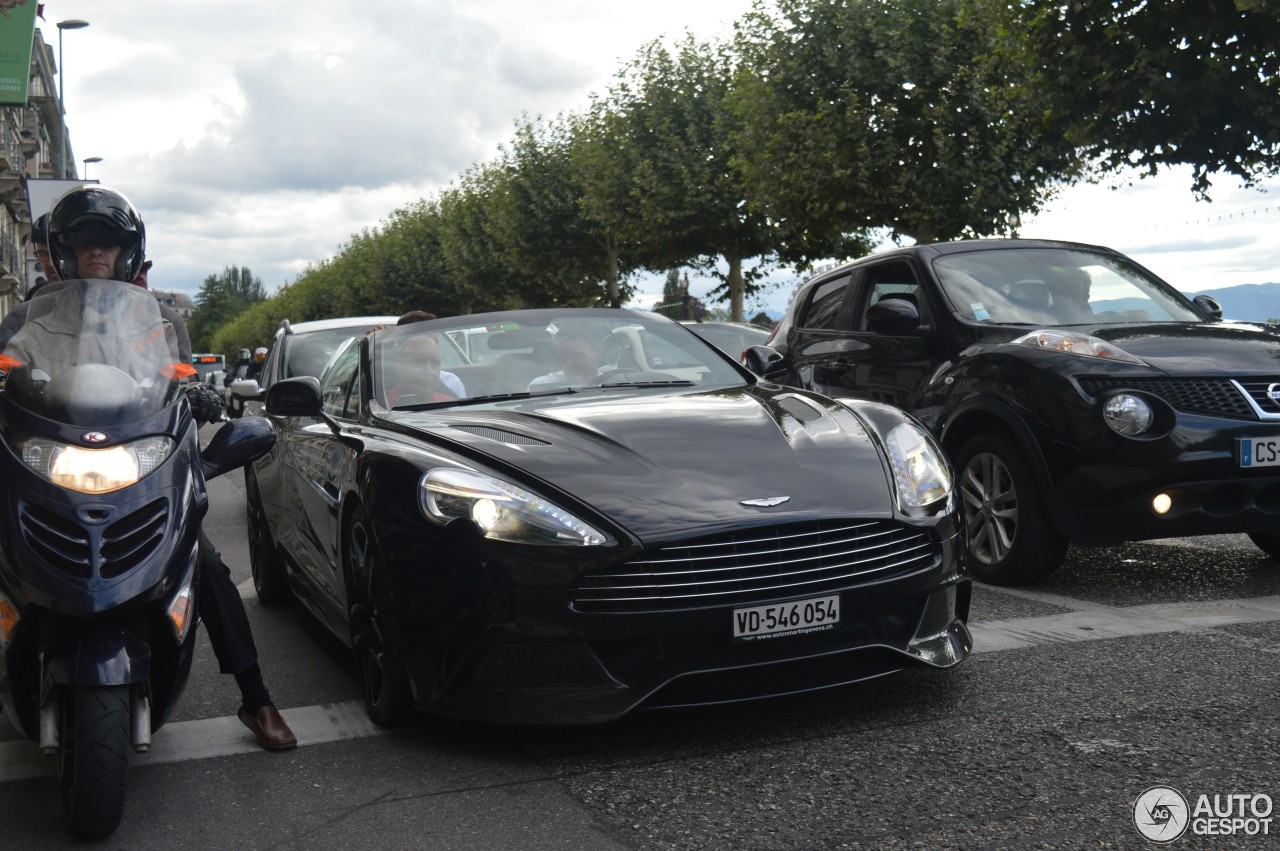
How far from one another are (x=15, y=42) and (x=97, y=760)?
93.9 feet

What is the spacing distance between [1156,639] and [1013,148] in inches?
726

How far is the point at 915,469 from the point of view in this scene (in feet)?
15.1

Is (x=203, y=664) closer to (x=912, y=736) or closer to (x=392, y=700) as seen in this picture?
(x=392, y=700)

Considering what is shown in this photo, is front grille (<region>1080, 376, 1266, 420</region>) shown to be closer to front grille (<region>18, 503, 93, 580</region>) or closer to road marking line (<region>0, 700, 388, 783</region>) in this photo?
road marking line (<region>0, 700, 388, 783</region>)

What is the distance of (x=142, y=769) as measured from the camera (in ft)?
13.7

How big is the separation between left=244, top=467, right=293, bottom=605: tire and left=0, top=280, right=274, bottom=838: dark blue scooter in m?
2.86

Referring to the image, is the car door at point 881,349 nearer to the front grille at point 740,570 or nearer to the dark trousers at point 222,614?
the front grille at point 740,570

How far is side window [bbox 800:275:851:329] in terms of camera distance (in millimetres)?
8516

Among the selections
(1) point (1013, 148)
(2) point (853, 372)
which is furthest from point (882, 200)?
(2) point (853, 372)

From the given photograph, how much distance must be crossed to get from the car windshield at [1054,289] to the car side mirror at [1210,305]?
0.34 ft

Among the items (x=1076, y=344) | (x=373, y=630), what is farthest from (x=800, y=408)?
(x=1076, y=344)

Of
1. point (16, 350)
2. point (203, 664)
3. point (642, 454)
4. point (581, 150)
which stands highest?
point (581, 150)
